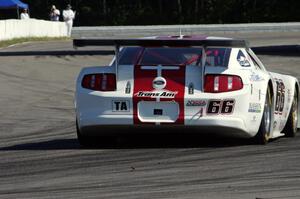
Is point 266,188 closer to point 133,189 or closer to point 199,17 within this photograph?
point 133,189

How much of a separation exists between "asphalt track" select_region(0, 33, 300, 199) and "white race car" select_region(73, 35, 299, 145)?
0.92 ft

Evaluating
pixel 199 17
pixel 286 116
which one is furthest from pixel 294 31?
pixel 286 116

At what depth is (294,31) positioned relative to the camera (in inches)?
1939

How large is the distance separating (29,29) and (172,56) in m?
34.6

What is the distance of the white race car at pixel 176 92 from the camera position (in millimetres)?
9094

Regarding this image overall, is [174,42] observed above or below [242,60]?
above

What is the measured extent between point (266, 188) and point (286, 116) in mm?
3958

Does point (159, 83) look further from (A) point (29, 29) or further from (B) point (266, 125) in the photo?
(A) point (29, 29)

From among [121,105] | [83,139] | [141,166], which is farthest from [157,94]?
[141,166]

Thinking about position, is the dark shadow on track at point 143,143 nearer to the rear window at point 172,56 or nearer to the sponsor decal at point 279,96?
the sponsor decal at point 279,96

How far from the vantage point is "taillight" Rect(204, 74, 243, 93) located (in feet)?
29.8

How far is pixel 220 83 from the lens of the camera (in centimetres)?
910

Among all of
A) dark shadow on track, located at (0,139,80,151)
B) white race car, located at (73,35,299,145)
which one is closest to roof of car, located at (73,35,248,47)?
white race car, located at (73,35,299,145)

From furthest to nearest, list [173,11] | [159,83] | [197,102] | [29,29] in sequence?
[173,11] → [29,29] → [159,83] → [197,102]
